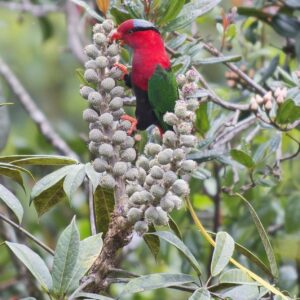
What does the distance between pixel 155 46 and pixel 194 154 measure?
0.31m

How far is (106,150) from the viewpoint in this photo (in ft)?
4.41

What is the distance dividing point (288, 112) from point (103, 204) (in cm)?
53

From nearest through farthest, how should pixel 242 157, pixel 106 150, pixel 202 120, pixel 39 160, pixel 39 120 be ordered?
pixel 106 150 < pixel 39 160 < pixel 242 157 < pixel 202 120 < pixel 39 120

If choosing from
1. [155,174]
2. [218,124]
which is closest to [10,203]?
[155,174]

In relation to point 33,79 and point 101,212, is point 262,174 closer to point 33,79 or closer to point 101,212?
point 101,212

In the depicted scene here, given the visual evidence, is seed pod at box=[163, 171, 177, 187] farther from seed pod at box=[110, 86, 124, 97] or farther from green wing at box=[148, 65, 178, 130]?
green wing at box=[148, 65, 178, 130]

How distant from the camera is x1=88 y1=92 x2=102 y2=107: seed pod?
4.43 ft

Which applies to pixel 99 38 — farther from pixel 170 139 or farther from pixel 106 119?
pixel 170 139

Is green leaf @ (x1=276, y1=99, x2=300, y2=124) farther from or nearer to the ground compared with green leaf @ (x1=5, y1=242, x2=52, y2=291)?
farther from the ground

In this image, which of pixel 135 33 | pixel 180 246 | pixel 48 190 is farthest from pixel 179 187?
pixel 135 33

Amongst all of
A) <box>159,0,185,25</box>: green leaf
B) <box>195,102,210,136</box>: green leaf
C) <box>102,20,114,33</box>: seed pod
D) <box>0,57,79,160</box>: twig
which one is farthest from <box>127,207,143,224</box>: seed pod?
<box>0,57,79,160</box>: twig

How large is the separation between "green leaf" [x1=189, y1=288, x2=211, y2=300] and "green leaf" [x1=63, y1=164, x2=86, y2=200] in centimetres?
27

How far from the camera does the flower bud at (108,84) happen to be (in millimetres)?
1370

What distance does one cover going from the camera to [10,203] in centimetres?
Answer: 137
